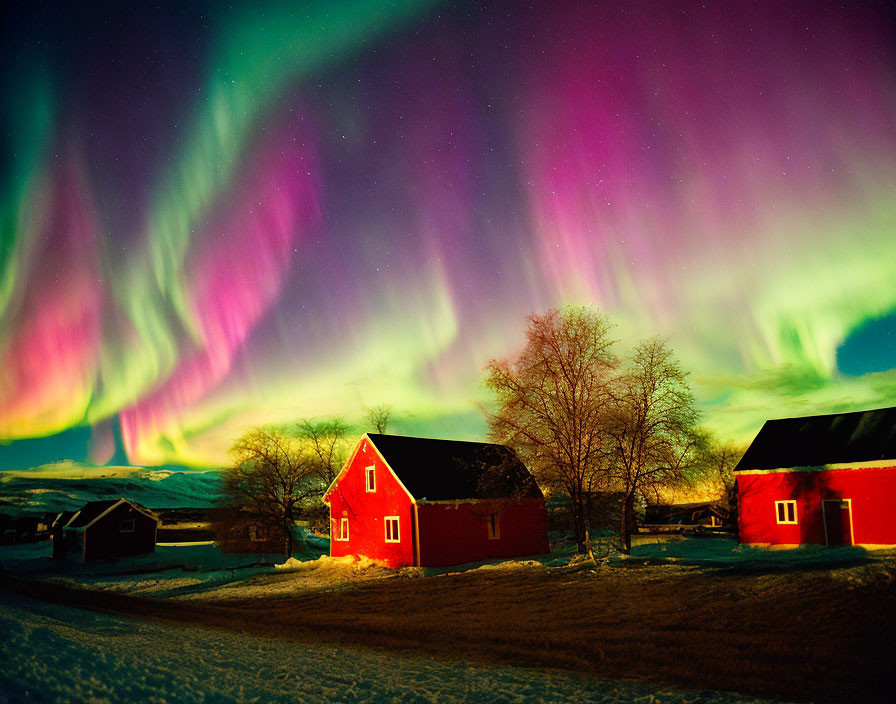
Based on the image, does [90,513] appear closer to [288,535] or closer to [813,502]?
[288,535]

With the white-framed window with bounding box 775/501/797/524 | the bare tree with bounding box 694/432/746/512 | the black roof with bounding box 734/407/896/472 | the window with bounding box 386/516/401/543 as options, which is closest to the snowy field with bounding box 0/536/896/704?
the window with bounding box 386/516/401/543

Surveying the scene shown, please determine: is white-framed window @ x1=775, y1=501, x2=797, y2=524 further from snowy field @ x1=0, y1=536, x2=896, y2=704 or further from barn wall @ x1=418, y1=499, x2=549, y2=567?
barn wall @ x1=418, y1=499, x2=549, y2=567

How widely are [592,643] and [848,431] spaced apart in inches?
1079

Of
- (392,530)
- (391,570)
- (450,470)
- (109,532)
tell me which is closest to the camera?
(391,570)

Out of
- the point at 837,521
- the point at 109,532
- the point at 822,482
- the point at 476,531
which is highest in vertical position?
the point at 822,482

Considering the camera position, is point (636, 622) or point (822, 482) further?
point (822, 482)

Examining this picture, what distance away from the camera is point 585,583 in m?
25.1

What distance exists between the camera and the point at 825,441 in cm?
3497

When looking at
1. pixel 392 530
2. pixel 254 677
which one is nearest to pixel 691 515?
pixel 392 530

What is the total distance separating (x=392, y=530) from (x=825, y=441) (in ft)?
81.9

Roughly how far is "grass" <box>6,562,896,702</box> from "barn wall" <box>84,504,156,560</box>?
117 ft

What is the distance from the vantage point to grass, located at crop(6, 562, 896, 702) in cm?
1173

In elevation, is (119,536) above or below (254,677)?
below

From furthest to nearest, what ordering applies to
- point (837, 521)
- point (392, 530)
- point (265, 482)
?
point (265, 482)
point (392, 530)
point (837, 521)
